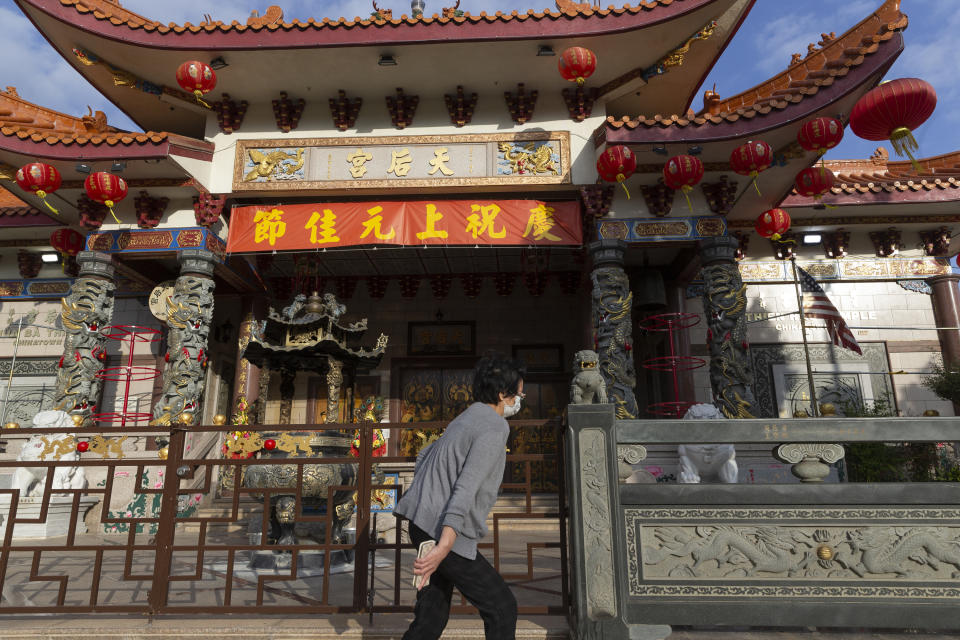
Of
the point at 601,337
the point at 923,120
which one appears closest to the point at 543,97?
the point at 601,337

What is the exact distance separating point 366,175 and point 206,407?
5740 millimetres

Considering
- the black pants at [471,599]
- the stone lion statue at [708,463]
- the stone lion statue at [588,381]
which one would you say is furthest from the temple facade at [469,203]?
the black pants at [471,599]

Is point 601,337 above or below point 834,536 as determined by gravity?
above

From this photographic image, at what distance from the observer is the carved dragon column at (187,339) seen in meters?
8.23

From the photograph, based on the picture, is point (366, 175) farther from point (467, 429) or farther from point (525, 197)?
point (467, 429)

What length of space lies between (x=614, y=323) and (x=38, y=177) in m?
8.49

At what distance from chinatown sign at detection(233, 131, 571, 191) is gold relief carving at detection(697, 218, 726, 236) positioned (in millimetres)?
2152

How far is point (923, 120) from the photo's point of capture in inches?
250

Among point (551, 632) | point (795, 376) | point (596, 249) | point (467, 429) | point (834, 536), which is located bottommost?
point (551, 632)

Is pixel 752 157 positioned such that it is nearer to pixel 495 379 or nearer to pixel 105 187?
pixel 495 379

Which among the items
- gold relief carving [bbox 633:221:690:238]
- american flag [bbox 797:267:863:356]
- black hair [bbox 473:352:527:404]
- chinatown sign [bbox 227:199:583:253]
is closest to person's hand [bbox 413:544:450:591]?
black hair [bbox 473:352:527:404]

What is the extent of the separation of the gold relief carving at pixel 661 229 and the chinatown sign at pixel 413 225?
3.02 feet

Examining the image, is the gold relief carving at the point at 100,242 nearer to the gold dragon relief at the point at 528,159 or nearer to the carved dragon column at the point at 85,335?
the carved dragon column at the point at 85,335

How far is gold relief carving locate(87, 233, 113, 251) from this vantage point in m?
8.81
